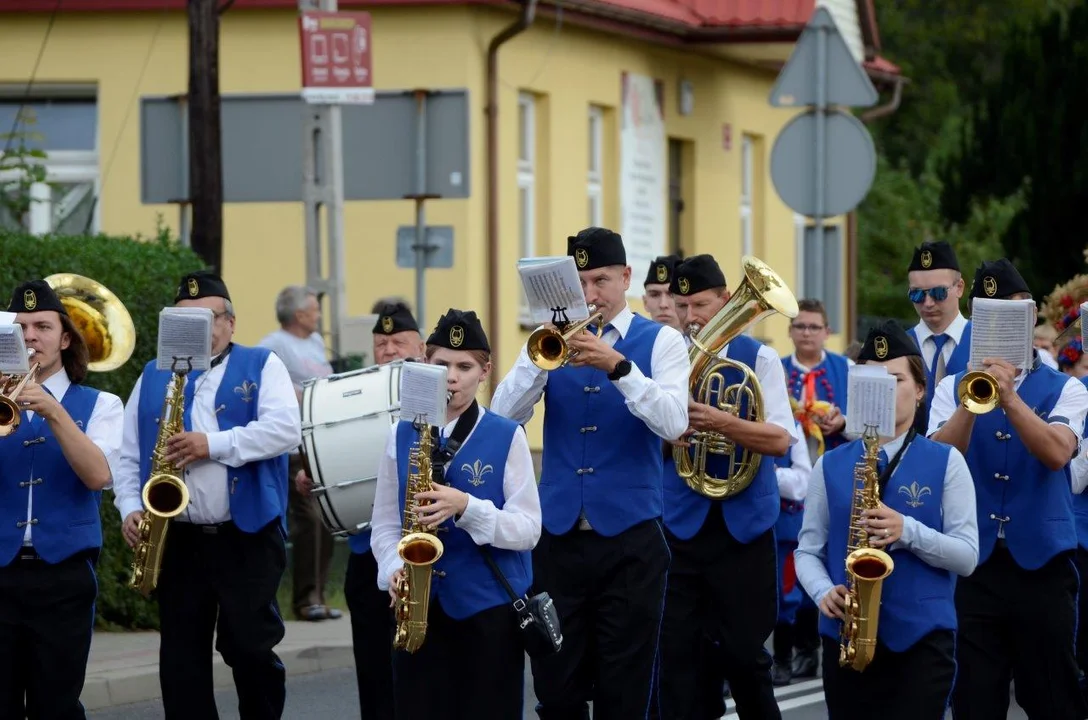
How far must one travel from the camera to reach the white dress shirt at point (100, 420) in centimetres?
885

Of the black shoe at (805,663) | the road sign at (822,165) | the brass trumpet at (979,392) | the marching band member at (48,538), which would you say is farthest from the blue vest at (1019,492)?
the road sign at (822,165)

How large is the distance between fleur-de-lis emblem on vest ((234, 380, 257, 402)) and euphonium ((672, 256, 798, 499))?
1.83 m

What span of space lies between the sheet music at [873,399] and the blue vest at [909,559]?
0.70 feet

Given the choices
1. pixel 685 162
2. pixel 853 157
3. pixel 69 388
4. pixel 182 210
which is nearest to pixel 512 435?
pixel 69 388

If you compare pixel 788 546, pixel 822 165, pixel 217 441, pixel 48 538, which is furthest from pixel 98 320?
pixel 822 165

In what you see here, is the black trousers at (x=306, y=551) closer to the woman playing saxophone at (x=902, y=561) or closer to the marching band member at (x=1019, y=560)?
the marching band member at (x=1019, y=560)

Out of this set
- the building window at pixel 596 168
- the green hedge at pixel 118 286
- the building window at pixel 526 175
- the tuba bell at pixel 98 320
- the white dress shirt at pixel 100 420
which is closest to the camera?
the white dress shirt at pixel 100 420

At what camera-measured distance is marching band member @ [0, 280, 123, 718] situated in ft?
28.6

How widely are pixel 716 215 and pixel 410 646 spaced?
1895 centimetres

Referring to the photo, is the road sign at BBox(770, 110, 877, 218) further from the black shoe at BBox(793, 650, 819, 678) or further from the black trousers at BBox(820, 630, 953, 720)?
the black trousers at BBox(820, 630, 953, 720)

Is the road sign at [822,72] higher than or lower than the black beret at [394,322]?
higher

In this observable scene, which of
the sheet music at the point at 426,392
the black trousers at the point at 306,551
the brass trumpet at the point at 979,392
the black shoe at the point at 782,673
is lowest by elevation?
the black shoe at the point at 782,673

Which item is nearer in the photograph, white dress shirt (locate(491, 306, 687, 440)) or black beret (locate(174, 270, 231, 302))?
white dress shirt (locate(491, 306, 687, 440))

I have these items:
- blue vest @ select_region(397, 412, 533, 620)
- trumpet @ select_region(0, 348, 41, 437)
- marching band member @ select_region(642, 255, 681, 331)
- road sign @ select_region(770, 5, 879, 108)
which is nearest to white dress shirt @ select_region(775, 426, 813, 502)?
marching band member @ select_region(642, 255, 681, 331)
